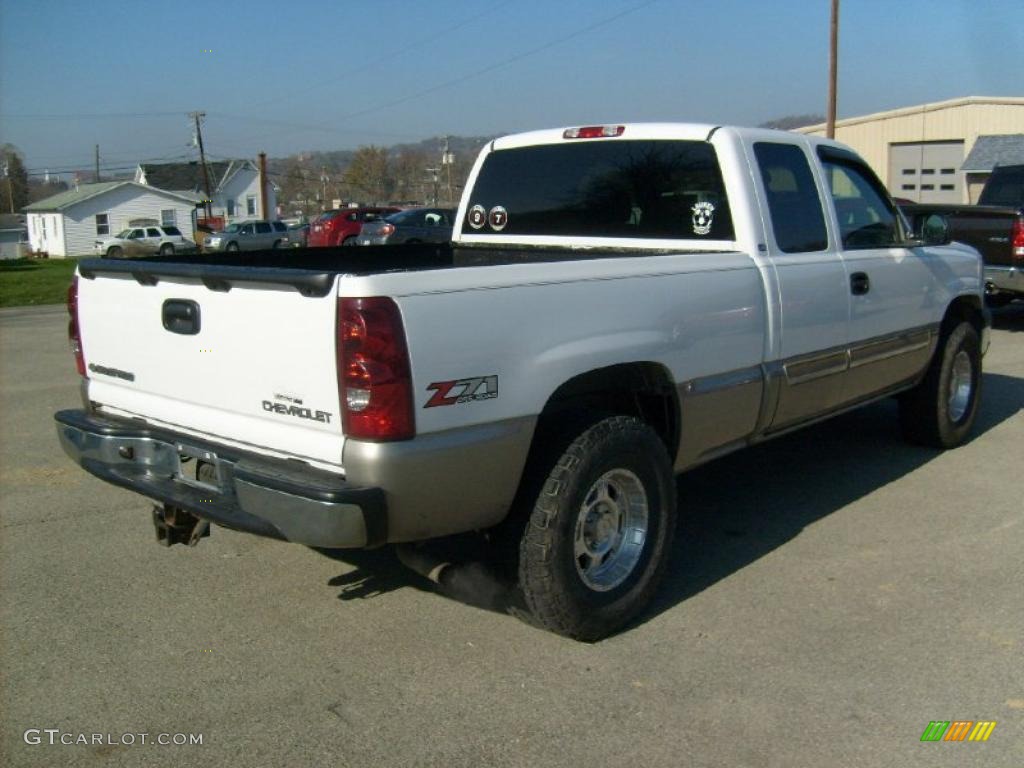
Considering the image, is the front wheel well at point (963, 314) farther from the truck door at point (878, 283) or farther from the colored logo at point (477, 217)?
the colored logo at point (477, 217)

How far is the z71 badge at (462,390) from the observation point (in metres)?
3.17

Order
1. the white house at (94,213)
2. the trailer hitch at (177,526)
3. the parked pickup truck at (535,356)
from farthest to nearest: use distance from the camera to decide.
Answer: the white house at (94,213) < the trailer hitch at (177,526) < the parked pickup truck at (535,356)

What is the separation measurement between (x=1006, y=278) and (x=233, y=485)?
35.5 ft

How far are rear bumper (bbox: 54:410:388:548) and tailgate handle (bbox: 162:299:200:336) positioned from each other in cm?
40

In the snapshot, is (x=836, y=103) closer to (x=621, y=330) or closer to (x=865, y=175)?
(x=865, y=175)

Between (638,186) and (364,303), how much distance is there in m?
2.36

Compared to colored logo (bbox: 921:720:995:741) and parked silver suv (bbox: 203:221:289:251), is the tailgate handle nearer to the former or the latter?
colored logo (bbox: 921:720:995:741)

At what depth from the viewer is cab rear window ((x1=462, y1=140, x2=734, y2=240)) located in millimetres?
4770

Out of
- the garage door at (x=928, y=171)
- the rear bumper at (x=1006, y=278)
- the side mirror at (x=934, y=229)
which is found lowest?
the rear bumper at (x=1006, y=278)

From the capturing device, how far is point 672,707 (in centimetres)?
336

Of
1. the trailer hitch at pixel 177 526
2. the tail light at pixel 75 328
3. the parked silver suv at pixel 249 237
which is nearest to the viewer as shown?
the trailer hitch at pixel 177 526

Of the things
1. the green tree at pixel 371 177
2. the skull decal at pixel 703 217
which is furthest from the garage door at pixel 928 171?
the green tree at pixel 371 177

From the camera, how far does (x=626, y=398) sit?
4.15 m

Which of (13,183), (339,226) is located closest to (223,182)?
(339,226)
